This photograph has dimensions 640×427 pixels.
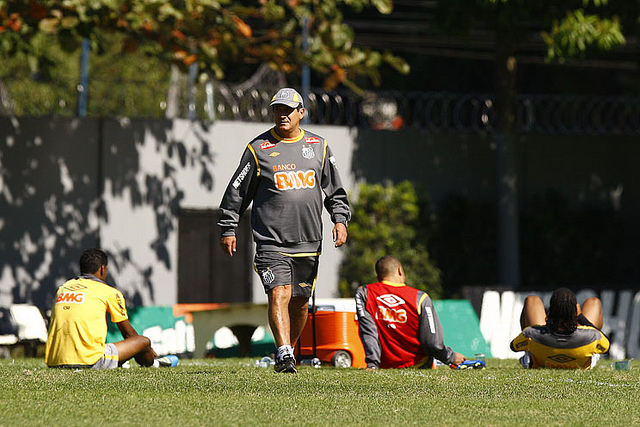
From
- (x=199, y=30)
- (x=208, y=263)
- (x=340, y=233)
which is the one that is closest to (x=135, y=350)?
(x=340, y=233)

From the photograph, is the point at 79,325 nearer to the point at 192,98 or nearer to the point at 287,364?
the point at 287,364

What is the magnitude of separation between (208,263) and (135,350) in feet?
23.9

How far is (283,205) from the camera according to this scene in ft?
28.1

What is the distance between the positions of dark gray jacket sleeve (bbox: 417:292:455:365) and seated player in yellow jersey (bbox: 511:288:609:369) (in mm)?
925

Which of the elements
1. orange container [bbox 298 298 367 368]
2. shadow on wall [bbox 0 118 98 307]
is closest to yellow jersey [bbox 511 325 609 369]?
orange container [bbox 298 298 367 368]

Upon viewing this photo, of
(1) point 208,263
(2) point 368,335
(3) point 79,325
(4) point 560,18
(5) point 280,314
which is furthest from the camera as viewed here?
(1) point 208,263

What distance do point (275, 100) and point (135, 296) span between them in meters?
8.13

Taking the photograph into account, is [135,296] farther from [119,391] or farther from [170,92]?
[119,391]

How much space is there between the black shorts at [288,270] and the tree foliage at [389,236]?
315 inches

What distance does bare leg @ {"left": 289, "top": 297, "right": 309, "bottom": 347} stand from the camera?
346 inches

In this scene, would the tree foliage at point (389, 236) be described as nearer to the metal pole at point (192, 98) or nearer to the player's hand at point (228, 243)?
the metal pole at point (192, 98)

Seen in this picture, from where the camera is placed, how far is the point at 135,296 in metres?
16.1

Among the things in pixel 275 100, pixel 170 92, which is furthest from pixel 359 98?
pixel 275 100

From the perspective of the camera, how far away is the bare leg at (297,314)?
8789mm
